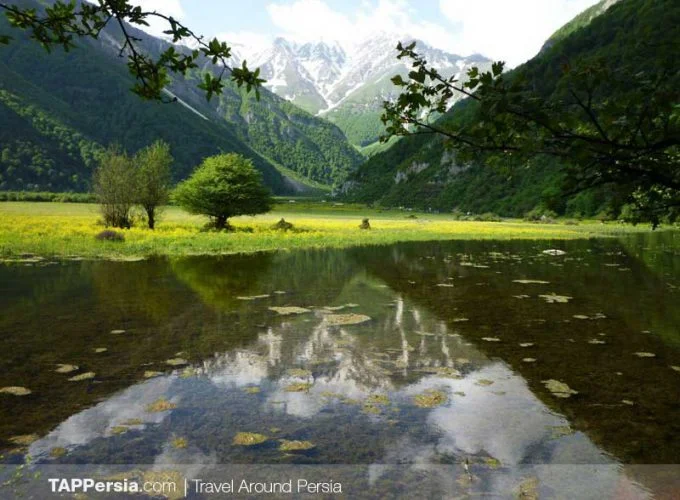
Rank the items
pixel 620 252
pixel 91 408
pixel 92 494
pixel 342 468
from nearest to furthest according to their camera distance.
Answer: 1. pixel 92 494
2. pixel 342 468
3. pixel 91 408
4. pixel 620 252

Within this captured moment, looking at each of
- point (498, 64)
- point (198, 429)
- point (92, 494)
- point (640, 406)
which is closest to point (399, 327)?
point (640, 406)

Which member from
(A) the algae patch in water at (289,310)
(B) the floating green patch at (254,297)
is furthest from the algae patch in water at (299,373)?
(B) the floating green patch at (254,297)

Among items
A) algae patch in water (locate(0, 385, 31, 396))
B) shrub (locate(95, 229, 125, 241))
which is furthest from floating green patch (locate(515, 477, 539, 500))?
shrub (locate(95, 229, 125, 241))

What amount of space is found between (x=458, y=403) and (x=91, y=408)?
233 inches

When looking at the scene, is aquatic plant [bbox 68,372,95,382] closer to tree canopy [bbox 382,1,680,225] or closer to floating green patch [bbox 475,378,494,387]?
floating green patch [bbox 475,378,494,387]

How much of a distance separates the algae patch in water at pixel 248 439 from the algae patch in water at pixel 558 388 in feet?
17.0

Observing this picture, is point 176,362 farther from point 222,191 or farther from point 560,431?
point 222,191

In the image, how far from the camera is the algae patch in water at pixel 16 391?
336 inches

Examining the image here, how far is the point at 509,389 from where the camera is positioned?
9.13 meters

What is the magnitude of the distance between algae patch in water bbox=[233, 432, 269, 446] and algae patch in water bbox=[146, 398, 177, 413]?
1614 mm

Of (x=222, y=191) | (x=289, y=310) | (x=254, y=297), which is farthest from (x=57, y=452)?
(x=222, y=191)

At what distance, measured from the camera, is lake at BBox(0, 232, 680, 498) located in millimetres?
6172

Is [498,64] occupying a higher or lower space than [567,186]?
higher

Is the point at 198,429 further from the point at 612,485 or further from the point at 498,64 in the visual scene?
the point at 498,64
